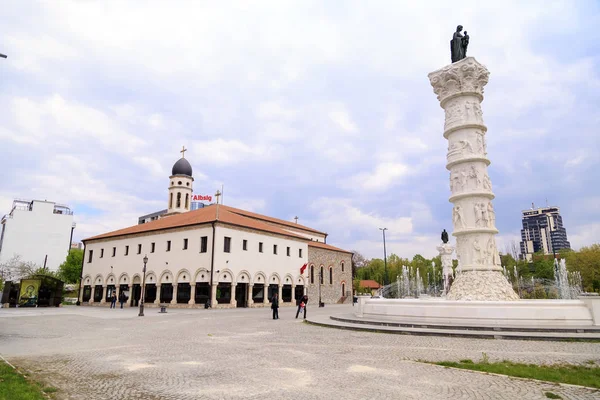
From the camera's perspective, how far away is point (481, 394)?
6043 mm

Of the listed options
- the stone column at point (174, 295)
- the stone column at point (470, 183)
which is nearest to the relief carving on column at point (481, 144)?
the stone column at point (470, 183)

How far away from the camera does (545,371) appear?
7.41 meters

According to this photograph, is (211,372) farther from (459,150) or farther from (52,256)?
(52,256)

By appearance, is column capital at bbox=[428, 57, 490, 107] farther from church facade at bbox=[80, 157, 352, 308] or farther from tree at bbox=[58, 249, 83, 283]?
tree at bbox=[58, 249, 83, 283]

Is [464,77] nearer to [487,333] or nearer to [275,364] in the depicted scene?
[487,333]

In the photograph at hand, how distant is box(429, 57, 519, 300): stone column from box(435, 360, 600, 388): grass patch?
905 centimetres

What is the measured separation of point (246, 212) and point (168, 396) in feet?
144

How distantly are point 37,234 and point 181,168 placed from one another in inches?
1730

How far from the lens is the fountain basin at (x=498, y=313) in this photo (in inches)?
523

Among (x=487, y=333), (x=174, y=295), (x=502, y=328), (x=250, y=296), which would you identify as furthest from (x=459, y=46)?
(x=174, y=295)

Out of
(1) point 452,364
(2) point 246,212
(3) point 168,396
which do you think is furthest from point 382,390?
(2) point 246,212

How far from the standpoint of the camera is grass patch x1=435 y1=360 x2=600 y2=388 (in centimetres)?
673

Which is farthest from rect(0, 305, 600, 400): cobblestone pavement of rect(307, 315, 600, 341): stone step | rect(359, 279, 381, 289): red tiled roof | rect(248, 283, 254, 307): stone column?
rect(359, 279, 381, 289): red tiled roof

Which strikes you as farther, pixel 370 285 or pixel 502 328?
pixel 370 285
